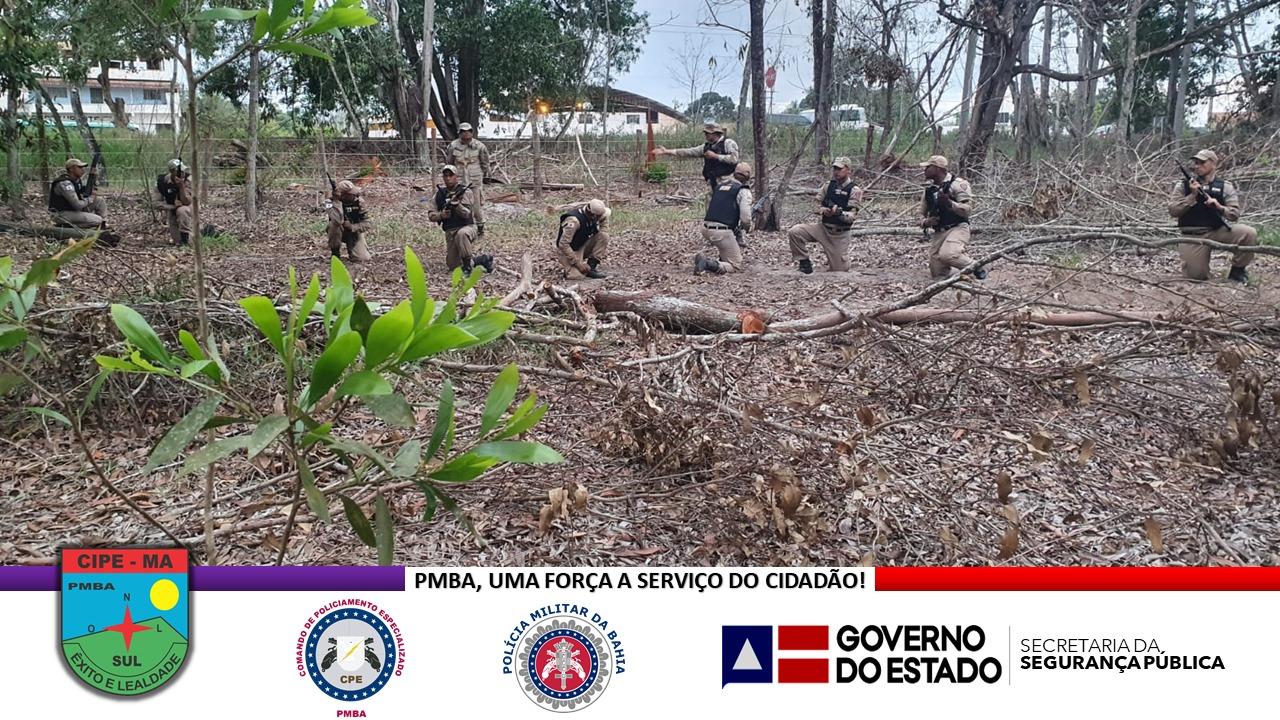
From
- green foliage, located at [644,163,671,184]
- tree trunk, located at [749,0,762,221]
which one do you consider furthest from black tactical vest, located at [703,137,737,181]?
green foliage, located at [644,163,671,184]

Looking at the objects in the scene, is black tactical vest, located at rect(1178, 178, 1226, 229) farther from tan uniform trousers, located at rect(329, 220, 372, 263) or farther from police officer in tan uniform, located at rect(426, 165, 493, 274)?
tan uniform trousers, located at rect(329, 220, 372, 263)

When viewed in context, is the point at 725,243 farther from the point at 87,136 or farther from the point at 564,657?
the point at 87,136

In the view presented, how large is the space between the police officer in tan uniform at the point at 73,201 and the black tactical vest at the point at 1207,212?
9947mm

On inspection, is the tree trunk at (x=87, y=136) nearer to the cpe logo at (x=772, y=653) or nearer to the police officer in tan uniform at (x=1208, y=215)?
the police officer in tan uniform at (x=1208, y=215)

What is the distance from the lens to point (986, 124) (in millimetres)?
11273

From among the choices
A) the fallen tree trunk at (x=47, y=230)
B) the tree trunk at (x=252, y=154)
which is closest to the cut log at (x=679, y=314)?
the fallen tree trunk at (x=47, y=230)

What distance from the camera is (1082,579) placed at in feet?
6.16

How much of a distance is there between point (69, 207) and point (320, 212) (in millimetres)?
3012

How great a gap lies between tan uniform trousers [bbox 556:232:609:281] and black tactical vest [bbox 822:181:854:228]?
6.87 feet

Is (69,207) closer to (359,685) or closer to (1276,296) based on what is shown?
(359,685)

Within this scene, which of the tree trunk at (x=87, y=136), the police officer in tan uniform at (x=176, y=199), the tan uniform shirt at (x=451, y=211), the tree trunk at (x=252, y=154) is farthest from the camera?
the tree trunk at (x=87, y=136)

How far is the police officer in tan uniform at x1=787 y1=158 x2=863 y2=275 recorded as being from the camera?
830 centimetres

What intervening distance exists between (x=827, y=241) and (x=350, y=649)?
7.34 metres

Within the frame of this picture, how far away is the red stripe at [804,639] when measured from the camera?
1.82m
